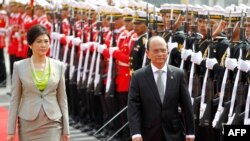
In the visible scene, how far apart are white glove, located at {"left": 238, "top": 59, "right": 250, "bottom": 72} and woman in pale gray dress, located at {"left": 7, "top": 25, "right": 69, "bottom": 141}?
6.92 feet

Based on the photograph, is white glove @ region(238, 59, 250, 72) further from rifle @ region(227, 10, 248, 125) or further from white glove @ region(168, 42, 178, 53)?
white glove @ region(168, 42, 178, 53)

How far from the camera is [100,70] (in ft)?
39.0

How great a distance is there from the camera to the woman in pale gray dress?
6.89m

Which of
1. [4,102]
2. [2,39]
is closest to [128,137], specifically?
[4,102]

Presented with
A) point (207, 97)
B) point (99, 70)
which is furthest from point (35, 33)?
point (99, 70)

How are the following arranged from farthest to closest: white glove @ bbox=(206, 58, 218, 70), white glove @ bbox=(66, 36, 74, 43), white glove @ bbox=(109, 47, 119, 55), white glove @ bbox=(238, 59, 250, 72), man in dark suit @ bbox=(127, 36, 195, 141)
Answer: white glove @ bbox=(66, 36, 74, 43), white glove @ bbox=(109, 47, 119, 55), white glove @ bbox=(206, 58, 218, 70), white glove @ bbox=(238, 59, 250, 72), man in dark suit @ bbox=(127, 36, 195, 141)

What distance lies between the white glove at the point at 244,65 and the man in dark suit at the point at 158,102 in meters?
1.52

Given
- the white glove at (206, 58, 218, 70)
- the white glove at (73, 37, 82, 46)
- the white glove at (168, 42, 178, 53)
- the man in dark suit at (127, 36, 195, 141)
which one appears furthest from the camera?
the white glove at (73, 37, 82, 46)

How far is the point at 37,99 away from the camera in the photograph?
22.6 ft

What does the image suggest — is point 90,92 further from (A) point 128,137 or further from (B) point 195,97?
(B) point 195,97

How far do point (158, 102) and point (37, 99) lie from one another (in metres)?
1.00

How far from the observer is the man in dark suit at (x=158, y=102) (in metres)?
6.77

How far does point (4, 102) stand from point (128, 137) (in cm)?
538

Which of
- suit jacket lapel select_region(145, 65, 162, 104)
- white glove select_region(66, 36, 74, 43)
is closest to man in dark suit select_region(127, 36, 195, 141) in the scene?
suit jacket lapel select_region(145, 65, 162, 104)
